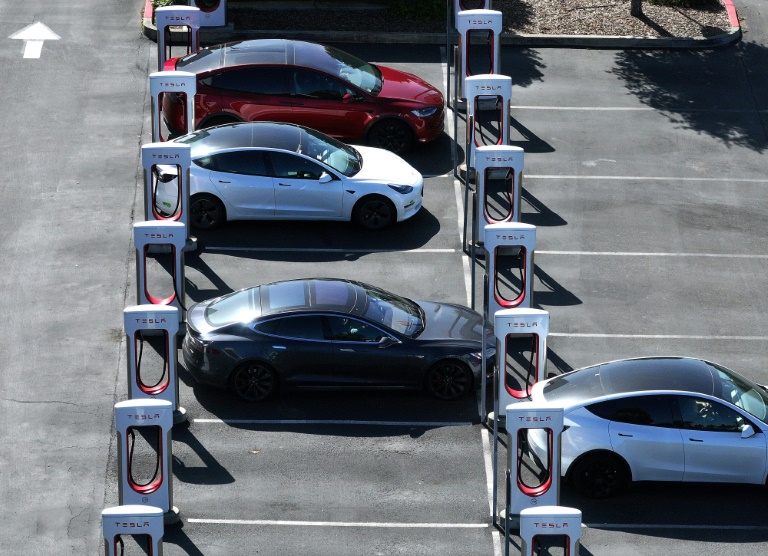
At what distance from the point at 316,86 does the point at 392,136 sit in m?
1.52

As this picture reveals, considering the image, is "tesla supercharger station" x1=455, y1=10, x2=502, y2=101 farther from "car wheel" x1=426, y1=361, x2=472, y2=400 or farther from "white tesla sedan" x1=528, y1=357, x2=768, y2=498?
"white tesla sedan" x1=528, y1=357, x2=768, y2=498

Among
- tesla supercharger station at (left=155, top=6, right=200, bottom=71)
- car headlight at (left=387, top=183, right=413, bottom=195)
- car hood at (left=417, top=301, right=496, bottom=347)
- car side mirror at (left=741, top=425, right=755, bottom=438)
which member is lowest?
car side mirror at (left=741, top=425, right=755, bottom=438)

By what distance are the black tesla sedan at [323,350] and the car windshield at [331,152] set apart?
13.8ft

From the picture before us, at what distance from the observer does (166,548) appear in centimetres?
1346

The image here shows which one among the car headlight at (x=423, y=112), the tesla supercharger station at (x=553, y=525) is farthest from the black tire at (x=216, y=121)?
the tesla supercharger station at (x=553, y=525)

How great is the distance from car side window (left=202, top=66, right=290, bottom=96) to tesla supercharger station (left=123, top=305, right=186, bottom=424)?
7.05m

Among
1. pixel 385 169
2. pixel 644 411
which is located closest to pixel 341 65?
pixel 385 169

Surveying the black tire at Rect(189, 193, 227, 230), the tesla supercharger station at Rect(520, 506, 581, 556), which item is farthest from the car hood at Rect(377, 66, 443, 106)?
the tesla supercharger station at Rect(520, 506, 581, 556)

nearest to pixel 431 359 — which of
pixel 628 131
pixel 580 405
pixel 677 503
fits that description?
pixel 580 405

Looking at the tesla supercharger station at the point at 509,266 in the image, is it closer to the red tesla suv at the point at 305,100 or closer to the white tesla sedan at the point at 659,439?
the white tesla sedan at the point at 659,439

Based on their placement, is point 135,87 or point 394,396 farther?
point 135,87

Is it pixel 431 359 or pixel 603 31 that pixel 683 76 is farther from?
pixel 431 359

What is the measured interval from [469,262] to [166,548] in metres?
7.26

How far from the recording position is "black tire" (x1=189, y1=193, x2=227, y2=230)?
19.5m
